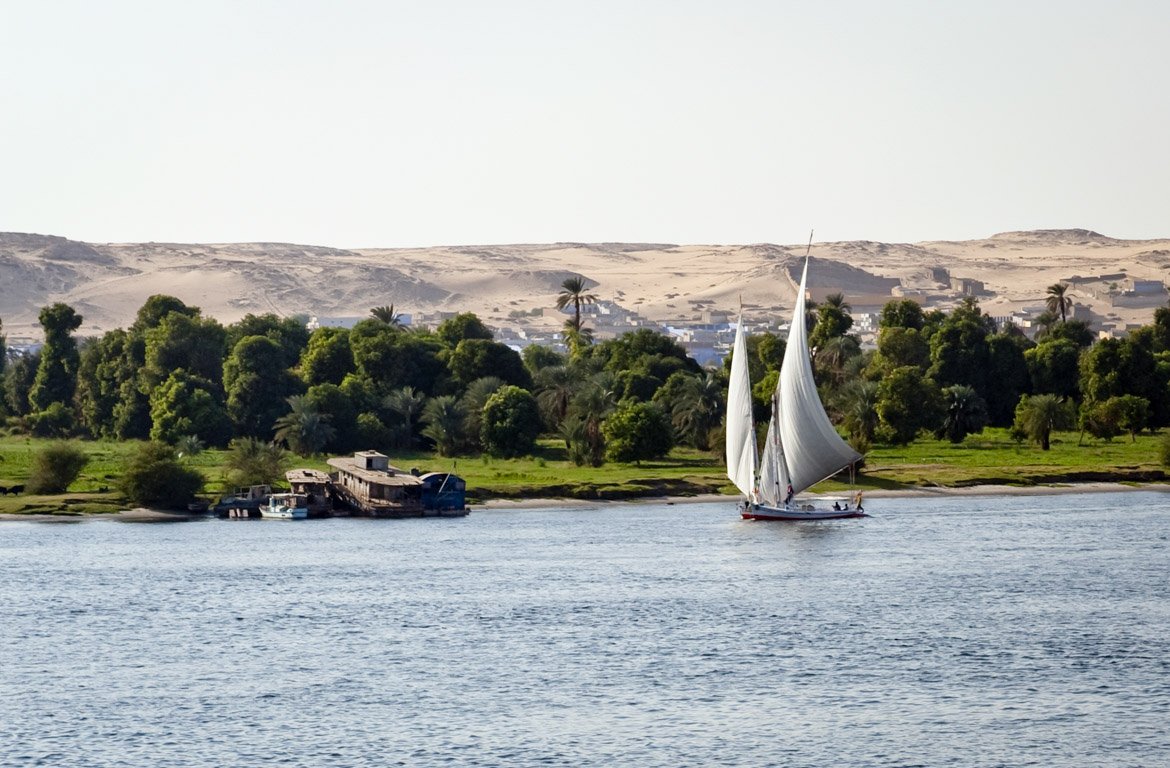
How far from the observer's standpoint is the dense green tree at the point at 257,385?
115 m

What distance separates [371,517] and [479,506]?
5746 mm

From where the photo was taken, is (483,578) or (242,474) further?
(242,474)

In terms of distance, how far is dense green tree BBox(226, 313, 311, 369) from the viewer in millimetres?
127812

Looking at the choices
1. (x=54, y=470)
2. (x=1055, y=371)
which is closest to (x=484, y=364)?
(x=54, y=470)

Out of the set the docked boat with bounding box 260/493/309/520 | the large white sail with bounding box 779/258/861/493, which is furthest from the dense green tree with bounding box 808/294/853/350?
the docked boat with bounding box 260/493/309/520

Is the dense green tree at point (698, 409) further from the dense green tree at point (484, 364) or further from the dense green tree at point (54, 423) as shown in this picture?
the dense green tree at point (54, 423)

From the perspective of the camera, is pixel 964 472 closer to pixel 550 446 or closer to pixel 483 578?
pixel 550 446

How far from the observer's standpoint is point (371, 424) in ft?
365

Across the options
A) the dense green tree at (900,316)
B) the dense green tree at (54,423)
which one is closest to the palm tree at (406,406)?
the dense green tree at (54,423)

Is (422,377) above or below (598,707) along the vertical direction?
above

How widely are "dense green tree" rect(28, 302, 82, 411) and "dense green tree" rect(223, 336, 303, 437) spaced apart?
1646 centimetres

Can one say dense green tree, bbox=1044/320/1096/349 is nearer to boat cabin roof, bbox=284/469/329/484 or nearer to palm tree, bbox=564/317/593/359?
palm tree, bbox=564/317/593/359

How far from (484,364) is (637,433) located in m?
19.5

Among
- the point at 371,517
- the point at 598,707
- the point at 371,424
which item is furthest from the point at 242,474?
the point at 598,707
